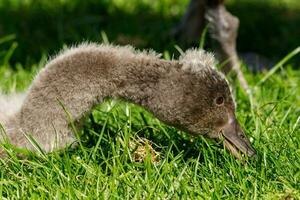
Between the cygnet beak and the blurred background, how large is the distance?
217 cm

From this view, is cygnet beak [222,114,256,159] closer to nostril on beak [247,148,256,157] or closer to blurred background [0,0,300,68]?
nostril on beak [247,148,256,157]

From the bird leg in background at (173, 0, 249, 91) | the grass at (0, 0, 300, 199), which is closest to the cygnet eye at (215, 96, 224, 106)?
the grass at (0, 0, 300, 199)

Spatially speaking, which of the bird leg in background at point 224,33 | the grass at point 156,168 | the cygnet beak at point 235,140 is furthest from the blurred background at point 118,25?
the cygnet beak at point 235,140

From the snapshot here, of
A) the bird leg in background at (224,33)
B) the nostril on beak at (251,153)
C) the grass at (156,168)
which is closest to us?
the grass at (156,168)

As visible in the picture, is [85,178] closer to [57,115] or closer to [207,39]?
[57,115]

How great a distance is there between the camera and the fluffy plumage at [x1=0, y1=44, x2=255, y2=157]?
3.29 m

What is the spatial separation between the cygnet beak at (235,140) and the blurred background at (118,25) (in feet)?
7.13

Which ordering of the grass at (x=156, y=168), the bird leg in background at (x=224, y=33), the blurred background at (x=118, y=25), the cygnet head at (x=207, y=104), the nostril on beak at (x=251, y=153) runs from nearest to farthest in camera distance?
the grass at (x=156, y=168), the cygnet head at (x=207, y=104), the nostril on beak at (x=251, y=153), the bird leg in background at (x=224, y=33), the blurred background at (x=118, y=25)

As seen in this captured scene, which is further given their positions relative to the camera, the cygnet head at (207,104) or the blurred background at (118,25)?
the blurred background at (118,25)

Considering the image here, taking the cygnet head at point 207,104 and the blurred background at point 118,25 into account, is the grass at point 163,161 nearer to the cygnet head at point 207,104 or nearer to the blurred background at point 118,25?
the cygnet head at point 207,104

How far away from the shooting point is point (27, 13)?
6590 millimetres

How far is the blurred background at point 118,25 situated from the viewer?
5.89 meters

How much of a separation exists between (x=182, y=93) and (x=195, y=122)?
0.14 meters

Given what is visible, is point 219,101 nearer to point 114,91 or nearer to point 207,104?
point 207,104
